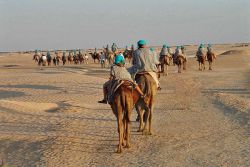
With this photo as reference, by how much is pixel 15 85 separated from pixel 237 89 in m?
11.6

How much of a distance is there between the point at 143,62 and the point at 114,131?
2162 millimetres

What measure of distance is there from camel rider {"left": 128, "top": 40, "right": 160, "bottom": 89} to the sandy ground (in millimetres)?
1645

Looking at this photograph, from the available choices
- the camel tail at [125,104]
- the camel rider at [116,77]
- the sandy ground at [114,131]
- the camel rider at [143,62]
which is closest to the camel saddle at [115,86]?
the camel rider at [116,77]

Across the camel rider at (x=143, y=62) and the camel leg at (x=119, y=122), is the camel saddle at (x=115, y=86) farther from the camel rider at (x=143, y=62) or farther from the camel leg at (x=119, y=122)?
the camel rider at (x=143, y=62)

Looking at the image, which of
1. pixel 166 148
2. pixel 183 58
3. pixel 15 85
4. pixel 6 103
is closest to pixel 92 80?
pixel 15 85

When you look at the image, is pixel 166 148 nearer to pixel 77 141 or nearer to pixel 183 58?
pixel 77 141

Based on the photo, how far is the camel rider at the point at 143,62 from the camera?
468 inches

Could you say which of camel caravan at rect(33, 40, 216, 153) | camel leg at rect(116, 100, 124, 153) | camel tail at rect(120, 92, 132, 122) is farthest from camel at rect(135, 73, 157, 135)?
camel leg at rect(116, 100, 124, 153)

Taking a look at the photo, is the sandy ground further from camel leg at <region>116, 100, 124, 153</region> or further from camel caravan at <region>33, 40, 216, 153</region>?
camel caravan at <region>33, 40, 216, 153</region>

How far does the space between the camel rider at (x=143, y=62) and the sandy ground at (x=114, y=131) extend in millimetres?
1645

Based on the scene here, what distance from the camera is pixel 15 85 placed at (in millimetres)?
24750

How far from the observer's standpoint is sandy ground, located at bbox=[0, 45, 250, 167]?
982cm

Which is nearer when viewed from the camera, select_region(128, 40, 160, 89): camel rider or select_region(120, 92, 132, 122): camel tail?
select_region(120, 92, 132, 122): camel tail

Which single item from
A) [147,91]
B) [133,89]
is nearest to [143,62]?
[147,91]
